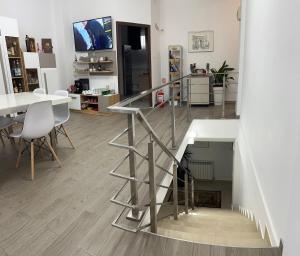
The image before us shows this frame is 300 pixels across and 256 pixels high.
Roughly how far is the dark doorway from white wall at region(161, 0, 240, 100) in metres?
0.62

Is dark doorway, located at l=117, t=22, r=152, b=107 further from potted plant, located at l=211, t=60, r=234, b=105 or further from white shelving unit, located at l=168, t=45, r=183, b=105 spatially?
potted plant, located at l=211, t=60, r=234, b=105

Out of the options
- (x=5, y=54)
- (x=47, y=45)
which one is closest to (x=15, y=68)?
(x=5, y=54)

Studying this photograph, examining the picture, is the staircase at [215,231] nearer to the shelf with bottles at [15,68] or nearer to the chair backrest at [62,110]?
the chair backrest at [62,110]

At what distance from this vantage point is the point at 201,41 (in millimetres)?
6379

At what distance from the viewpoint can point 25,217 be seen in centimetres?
210

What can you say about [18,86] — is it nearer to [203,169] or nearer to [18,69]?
[18,69]

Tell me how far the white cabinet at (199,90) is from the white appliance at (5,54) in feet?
13.0

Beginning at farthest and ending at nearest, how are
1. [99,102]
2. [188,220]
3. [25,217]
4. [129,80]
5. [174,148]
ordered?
[129,80]
[99,102]
[174,148]
[188,220]
[25,217]

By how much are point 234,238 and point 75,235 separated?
4.35 feet

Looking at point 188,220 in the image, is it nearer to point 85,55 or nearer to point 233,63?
point 233,63

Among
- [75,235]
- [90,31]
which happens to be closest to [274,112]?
[75,235]

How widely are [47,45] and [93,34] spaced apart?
3.82ft

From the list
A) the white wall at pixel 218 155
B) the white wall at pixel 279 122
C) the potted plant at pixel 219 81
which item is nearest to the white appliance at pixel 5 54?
the white wall at pixel 218 155

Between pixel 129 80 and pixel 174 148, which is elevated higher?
pixel 129 80
